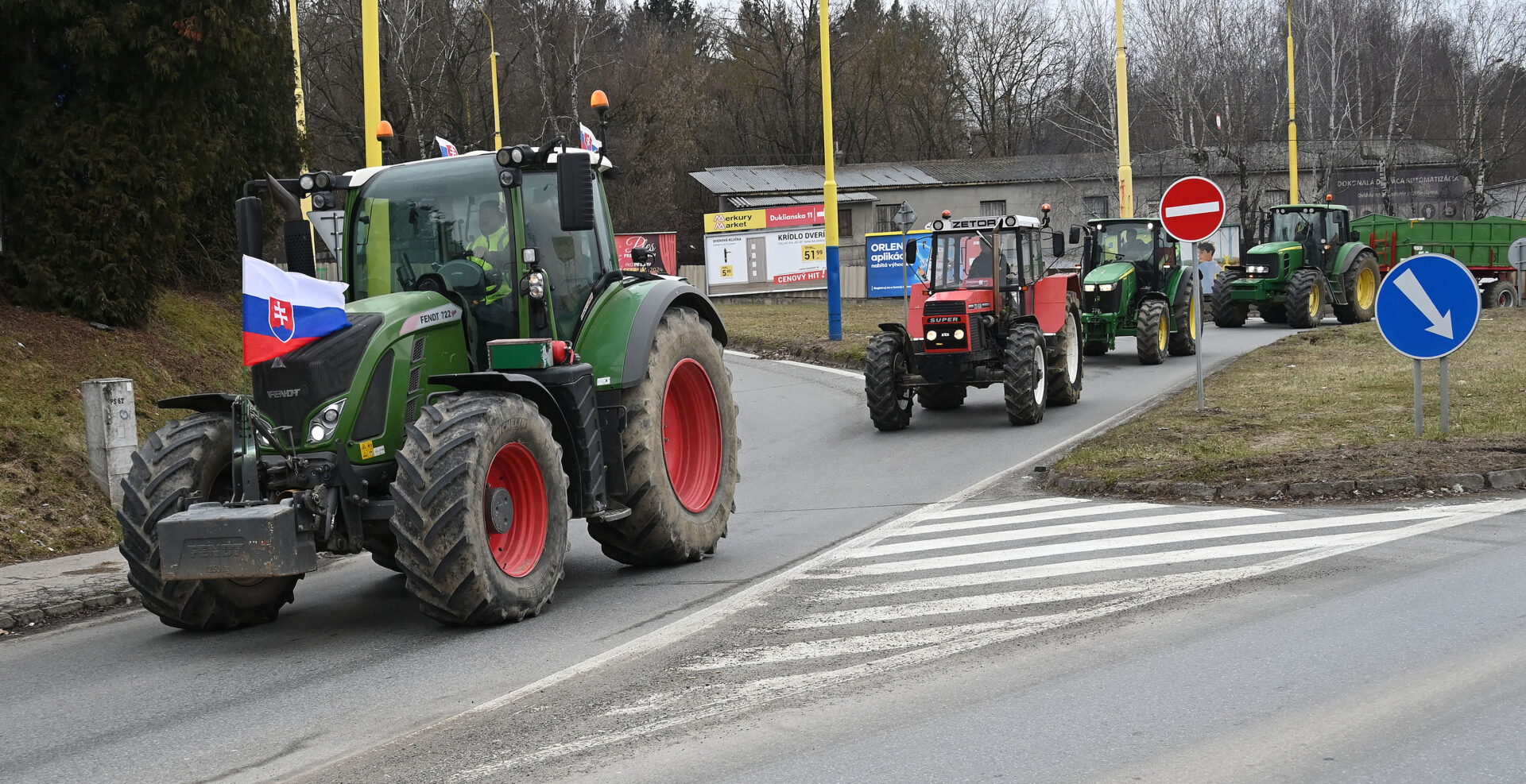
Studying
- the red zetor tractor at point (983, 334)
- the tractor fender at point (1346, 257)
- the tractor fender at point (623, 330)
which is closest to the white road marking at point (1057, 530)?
the tractor fender at point (623, 330)

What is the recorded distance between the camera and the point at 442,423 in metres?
7.29

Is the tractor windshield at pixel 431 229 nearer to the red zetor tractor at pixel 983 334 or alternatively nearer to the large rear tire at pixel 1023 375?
the red zetor tractor at pixel 983 334

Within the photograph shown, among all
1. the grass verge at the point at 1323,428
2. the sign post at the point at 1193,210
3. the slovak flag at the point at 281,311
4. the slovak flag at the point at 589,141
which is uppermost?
the slovak flag at the point at 589,141

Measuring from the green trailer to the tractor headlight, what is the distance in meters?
34.5

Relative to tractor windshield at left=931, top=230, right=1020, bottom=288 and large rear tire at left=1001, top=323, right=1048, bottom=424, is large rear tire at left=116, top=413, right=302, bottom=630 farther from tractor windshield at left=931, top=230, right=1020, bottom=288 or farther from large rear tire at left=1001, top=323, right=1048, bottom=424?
tractor windshield at left=931, top=230, right=1020, bottom=288

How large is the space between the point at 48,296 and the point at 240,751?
1080 cm

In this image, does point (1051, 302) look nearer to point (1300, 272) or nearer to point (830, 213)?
point (830, 213)

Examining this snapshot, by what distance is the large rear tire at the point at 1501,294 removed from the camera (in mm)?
36656

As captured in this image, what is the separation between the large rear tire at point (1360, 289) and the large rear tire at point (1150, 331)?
9.35 m

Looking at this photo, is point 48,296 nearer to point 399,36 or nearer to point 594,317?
point 594,317

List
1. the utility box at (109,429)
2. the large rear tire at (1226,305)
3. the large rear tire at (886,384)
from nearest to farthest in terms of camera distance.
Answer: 1. the utility box at (109,429)
2. the large rear tire at (886,384)
3. the large rear tire at (1226,305)

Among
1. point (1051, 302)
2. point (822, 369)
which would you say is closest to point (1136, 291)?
point (822, 369)

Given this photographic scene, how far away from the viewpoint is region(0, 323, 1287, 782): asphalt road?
18.6 ft

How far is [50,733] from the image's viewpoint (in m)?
6.03
